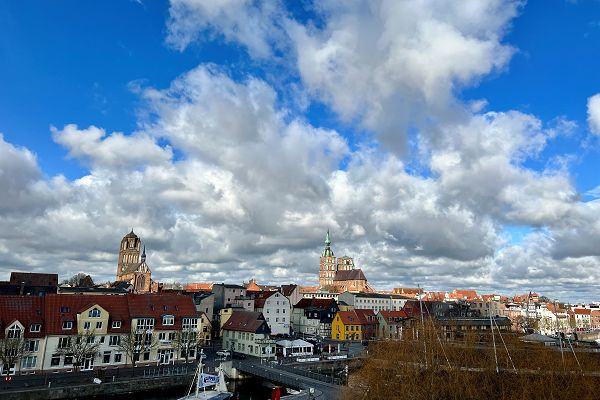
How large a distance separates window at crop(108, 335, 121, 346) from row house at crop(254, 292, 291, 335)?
3567cm

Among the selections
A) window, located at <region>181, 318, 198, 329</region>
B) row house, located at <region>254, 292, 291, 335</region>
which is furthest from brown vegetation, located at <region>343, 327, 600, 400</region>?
row house, located at <region>254, 292, 291, 335</region>

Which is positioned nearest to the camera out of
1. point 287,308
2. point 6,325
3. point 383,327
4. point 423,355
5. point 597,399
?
point 597,399

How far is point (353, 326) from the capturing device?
329 ft

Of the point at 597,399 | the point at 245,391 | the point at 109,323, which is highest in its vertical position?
the point at 109,323

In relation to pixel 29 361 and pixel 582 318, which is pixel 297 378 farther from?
pixel 582 318

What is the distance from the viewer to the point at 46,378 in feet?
154

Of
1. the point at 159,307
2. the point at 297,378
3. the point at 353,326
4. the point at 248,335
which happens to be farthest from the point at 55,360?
the point at 353,326

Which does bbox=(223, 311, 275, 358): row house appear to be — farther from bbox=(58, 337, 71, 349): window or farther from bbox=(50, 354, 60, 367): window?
A: bbox=(50, 354, 60, 367): window

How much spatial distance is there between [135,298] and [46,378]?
1967cm

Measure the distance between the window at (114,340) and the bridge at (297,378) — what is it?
1557 centimetres

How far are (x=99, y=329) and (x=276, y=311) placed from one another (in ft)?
134

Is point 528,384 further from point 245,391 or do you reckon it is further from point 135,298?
point 135,298

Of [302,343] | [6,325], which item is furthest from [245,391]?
[6,325]

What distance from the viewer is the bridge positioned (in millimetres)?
43062
